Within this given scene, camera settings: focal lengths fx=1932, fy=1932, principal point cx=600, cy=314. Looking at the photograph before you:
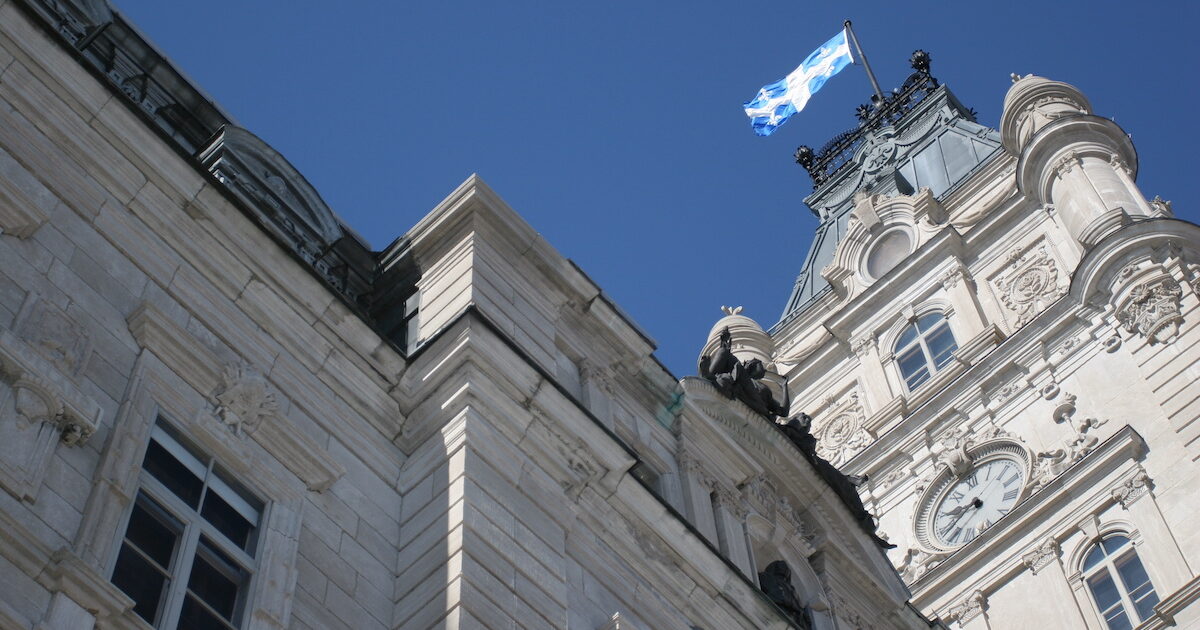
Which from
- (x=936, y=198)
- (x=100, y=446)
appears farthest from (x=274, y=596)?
Result: (x=936, y=198)

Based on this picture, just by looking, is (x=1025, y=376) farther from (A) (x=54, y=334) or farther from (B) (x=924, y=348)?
(A) (x=54, y=334)

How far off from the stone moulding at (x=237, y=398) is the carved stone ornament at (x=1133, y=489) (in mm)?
22231

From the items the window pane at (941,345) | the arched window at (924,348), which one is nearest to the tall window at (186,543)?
the arched window at (924,348)

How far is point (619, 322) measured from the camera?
19.5 meters

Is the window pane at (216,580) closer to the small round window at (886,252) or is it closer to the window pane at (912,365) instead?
the window pane at (912,365)

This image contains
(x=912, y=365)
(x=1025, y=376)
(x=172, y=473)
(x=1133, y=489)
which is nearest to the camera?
(x=172, y=473)

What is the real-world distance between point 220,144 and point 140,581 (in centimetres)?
701

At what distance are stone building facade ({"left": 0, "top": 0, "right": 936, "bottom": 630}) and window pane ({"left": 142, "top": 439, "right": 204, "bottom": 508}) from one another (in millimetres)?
24

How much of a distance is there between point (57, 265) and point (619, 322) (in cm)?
726

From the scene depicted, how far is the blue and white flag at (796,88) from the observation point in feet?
186

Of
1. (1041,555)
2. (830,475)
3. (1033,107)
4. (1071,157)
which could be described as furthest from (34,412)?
(1033,107)

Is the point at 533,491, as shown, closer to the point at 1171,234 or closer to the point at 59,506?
the point at 59,506

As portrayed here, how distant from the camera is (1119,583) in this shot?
3300cm

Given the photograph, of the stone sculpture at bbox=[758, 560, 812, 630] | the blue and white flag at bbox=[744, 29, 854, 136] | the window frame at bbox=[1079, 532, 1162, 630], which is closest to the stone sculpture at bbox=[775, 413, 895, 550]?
the stone sculpture at bbox=[758, 560, 812, 630]
